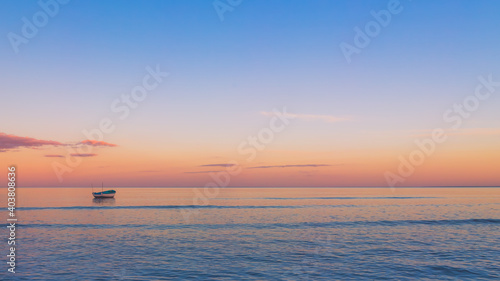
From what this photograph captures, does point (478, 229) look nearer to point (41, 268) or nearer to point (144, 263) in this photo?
point (144, 263)

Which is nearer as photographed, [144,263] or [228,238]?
[144,263]

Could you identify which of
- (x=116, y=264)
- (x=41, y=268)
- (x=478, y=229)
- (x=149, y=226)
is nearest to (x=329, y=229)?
(x=478, y=229)

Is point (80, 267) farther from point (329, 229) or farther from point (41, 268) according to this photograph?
point (329, 229)

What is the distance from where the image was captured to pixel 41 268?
29.1 meters

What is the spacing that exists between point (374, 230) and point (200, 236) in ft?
86.7

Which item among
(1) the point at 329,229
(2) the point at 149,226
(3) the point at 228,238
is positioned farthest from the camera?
(2) the point at 149,226

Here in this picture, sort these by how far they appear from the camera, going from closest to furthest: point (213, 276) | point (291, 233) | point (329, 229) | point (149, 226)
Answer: point (213, 276)
point (291, 233)
point (329, 229)
point (149, 226)

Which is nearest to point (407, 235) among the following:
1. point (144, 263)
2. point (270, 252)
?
point (270, 252)

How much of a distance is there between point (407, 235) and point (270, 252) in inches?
912

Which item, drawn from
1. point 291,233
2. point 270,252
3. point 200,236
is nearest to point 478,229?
point 291,233

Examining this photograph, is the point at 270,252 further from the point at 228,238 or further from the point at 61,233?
the point at 61,233

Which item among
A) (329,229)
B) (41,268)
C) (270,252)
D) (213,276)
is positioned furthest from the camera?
(329,229)

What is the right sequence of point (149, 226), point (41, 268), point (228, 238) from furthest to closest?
point (149, 226) < point (228, 238) < point (41, 268)

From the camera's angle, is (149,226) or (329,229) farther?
(149,226)
